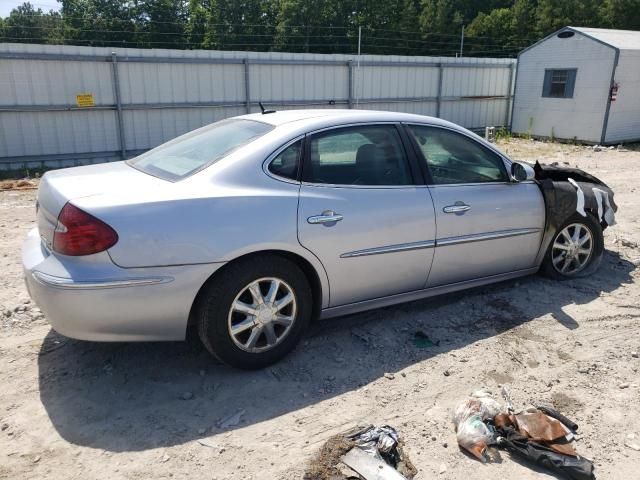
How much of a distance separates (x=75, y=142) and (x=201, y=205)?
1027 centimetres

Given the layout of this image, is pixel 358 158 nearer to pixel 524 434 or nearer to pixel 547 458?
pixel 524 434

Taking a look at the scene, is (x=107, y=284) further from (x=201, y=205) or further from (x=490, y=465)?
(x=490, y=465)

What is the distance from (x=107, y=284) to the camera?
3014 millimetres

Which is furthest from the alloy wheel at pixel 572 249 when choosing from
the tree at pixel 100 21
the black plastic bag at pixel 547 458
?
the tree at pixel 100 21

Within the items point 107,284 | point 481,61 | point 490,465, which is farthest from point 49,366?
point 481,61

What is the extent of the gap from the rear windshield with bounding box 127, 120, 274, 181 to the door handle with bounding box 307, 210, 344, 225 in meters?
0.68

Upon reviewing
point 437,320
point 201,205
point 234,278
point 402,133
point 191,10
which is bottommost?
point 437,320

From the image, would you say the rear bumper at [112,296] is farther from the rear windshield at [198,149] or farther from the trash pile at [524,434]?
the trash pile at [524,434]

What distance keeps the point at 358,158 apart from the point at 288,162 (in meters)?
0.62

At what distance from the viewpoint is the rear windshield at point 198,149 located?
142 inches

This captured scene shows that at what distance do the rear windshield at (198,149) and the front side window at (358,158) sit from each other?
1.31ft

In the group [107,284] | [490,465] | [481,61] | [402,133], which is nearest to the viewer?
[490,465]

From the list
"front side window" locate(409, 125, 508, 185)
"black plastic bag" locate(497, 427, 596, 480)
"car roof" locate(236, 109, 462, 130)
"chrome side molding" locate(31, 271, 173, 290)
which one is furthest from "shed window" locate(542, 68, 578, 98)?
"chrome side molding" locate(31, 271, 173, 290)

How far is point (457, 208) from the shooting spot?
4172 millimetres
